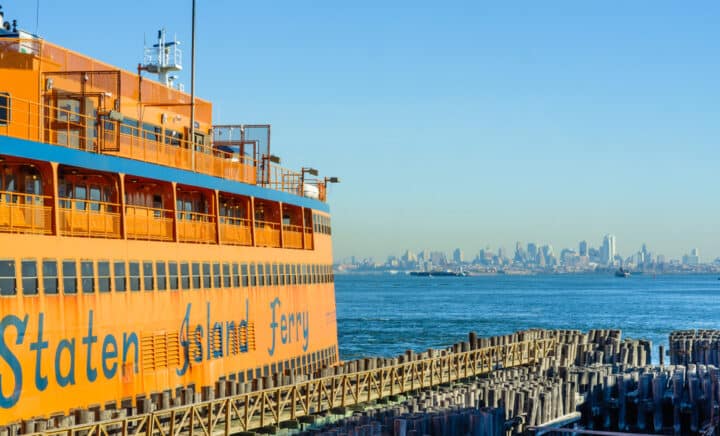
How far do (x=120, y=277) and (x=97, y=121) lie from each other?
5.15m

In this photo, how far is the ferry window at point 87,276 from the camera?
29.5 m

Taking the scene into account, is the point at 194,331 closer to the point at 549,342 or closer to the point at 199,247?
the point at 199,247

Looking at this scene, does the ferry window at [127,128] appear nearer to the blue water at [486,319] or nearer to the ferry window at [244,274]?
the ferry window at [244,274]

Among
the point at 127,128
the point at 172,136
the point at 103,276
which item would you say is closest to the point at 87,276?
the point at 103,276

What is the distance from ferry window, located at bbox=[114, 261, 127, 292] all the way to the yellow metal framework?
4.84 meters

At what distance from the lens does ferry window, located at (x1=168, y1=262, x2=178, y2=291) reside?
1364 inches

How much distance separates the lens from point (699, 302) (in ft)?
628

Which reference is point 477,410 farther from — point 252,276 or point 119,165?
point 252,276

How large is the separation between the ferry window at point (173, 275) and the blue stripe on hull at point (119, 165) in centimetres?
295

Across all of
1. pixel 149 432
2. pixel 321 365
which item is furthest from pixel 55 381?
pixel 321 365

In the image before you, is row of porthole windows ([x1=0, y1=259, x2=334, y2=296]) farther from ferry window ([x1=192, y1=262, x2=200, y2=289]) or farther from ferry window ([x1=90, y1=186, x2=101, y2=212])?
ferry window ([x1=90, y1=186, x2=101, y2=212])

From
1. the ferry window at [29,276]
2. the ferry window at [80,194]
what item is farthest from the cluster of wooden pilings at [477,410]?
the ferry window at [80,194]

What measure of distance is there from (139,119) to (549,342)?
79.7 ft

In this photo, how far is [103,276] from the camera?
100 feet
